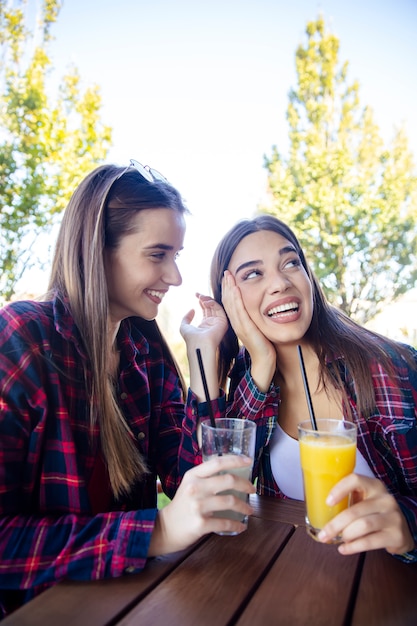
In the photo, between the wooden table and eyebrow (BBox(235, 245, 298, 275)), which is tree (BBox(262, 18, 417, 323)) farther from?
the wooden table

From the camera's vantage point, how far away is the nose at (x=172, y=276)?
6.10 ft

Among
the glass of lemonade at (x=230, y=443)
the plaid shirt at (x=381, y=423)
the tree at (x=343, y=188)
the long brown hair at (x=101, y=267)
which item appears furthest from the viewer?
the tree at (x=343, y=188)

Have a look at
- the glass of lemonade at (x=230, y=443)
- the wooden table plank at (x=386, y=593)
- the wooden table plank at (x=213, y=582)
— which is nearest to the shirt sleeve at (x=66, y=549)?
the wooden table plank at (x=213, y=582)

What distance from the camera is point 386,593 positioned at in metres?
0.99

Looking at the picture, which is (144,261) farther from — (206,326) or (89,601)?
(89,601)

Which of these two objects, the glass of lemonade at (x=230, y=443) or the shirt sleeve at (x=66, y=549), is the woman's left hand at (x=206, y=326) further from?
the shirt sleeve at (x=66, y=549)

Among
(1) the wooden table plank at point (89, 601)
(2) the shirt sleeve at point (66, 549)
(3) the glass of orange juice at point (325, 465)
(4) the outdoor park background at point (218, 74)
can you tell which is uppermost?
(4) the outdoor park background at point (218, 74)

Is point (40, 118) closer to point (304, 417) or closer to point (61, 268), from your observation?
point (61, 268)

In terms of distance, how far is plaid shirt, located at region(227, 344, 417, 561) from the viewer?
1.67 meters

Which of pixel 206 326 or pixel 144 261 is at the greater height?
pixel 144 261

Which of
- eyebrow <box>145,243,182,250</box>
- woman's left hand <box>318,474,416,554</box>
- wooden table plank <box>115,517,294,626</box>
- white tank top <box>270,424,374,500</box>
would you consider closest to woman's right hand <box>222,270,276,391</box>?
white tank top <box>270,424,374,500</box>

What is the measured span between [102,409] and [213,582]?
68 cm

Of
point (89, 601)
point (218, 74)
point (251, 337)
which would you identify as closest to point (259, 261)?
point (251, 337)

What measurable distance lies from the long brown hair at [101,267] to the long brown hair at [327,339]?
1.32ft
